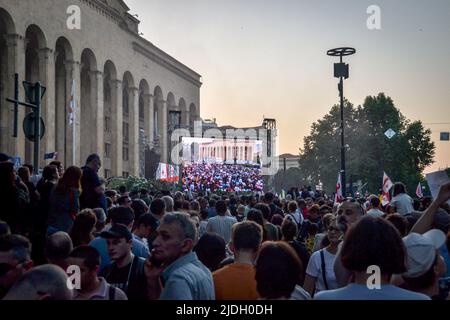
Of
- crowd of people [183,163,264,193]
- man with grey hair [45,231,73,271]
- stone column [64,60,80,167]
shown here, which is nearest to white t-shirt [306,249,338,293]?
man with grey hair [45,231,73,271]

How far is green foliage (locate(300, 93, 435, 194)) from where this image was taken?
74.7 metres

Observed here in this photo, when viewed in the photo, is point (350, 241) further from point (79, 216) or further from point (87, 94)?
point (87, 94)

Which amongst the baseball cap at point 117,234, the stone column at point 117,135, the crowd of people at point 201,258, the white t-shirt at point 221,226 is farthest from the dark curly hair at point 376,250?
the stone column at point 117,135

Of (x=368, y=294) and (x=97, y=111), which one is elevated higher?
(x=97, y=111)

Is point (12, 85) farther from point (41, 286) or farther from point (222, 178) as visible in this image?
point (41, 286)

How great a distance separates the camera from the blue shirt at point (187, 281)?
4.20 metres

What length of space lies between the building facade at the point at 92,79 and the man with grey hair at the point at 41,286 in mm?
29779

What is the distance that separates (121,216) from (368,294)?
4.39 meters

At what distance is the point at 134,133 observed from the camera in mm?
53906

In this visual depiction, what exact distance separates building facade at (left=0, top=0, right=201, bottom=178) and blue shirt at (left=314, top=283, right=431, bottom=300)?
3028cm

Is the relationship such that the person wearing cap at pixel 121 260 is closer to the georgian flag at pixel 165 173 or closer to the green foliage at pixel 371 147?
the georgian flag at pixel 165 173

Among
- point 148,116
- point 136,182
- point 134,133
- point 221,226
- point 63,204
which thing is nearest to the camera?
point 63,204

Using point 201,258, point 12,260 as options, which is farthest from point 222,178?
point 12,260

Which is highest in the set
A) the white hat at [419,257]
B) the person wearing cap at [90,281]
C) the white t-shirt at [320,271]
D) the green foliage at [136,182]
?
the green foliage at [136,182]
